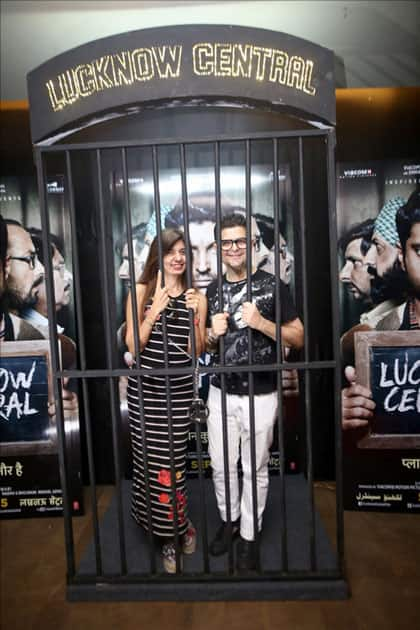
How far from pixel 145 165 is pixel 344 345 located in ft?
4.61

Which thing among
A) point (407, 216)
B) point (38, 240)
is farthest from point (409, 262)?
point (38, 240)

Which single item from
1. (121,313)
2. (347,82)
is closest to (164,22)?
(347,82)

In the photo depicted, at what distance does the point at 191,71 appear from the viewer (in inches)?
60.7

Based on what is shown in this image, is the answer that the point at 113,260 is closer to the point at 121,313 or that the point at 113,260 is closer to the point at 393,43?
the point at 121,313

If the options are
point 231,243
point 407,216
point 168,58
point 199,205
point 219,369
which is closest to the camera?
point 168,58

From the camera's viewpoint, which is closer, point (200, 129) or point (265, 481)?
point (265, 481)

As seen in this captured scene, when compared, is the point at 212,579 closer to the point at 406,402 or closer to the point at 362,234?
the point at 406,402

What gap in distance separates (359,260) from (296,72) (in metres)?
1.03

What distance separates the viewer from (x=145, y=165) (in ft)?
8.29

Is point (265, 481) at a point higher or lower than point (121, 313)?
lower

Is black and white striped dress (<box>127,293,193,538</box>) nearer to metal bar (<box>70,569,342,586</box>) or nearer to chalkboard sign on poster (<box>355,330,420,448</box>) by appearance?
metal bar (<box>70,569,342,586</box>)

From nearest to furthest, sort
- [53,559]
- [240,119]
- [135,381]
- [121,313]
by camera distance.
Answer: [135,381]
[53,559]
[240,119]
[121,313]

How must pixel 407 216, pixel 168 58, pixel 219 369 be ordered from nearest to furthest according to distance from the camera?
pixel 168 58 < pixel 219 369 < pixel 407 216

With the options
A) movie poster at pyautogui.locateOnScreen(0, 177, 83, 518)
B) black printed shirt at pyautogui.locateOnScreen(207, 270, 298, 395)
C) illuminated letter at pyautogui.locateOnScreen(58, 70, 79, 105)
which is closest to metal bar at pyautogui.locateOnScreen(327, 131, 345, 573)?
black printed shirt at pyautogui.locateOnScreen(207, 270, 298, 395)
